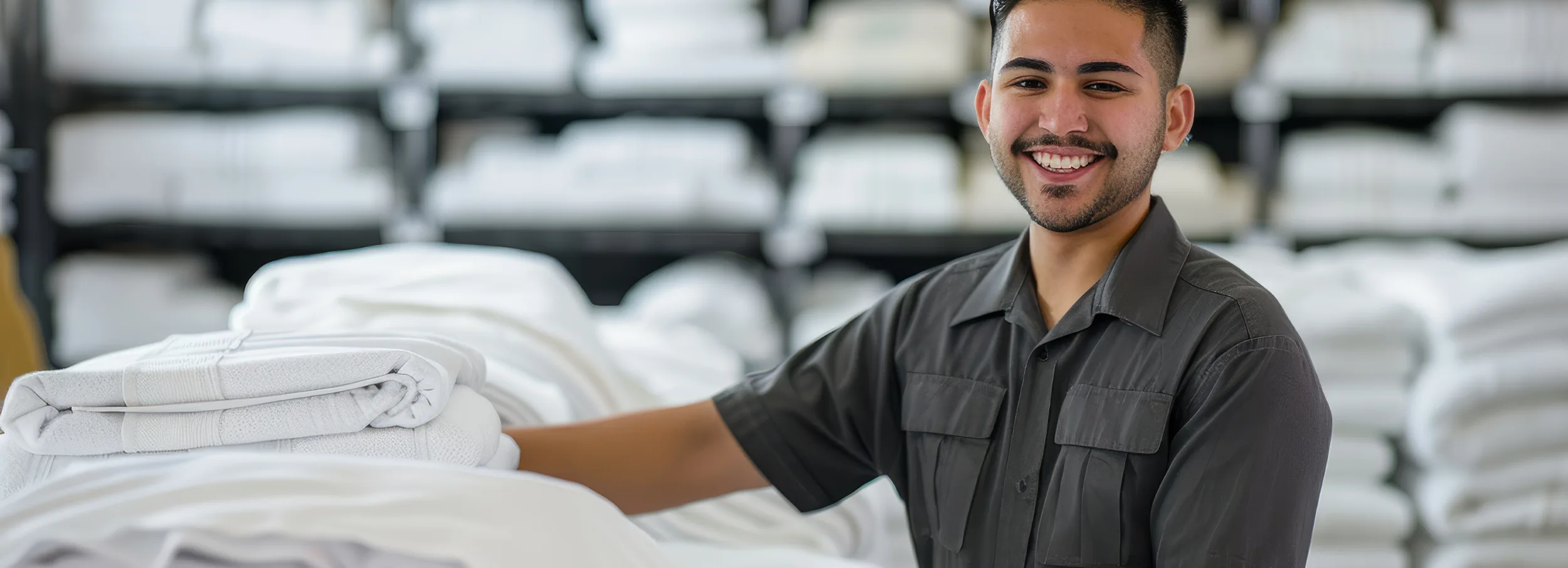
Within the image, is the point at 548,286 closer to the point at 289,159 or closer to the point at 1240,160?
the point at 289,159

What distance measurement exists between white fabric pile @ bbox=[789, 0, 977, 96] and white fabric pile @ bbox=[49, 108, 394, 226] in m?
1.12

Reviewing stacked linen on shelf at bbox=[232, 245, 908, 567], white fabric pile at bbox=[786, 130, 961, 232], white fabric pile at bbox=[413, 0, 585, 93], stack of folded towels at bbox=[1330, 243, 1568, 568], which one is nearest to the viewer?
stacked linen on shelf at bbox=[232, 245, 908, 567]

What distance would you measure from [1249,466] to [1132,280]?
20 centimetres

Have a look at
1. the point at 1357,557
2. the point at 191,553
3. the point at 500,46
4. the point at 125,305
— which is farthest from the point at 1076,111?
the point at 125,305

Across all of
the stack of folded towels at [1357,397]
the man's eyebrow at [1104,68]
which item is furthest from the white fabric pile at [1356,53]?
the man's eyebrow at [1104,68]

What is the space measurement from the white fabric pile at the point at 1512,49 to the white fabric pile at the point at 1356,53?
68 millimetres

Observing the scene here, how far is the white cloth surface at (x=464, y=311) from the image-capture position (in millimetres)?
1362

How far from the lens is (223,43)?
3.11 meters

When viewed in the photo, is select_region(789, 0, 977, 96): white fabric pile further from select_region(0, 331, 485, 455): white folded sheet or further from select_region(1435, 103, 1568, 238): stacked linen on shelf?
select_region(0, 331, 485, 455): white folded sheet

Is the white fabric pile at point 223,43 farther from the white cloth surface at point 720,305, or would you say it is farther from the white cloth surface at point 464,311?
the white cloth surface at point 464,311

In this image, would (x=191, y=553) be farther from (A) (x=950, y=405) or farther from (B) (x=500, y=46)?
(B) (x=500, y=46)

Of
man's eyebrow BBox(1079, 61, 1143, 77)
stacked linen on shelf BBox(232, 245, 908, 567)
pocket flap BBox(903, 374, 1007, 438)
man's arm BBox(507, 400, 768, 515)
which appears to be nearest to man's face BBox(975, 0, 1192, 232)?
man's eyebrow BBox(1079, 61, 1143, 77)

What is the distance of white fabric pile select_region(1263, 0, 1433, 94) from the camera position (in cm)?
278

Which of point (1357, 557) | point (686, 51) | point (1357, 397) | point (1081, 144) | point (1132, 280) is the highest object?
point (686, 51)
